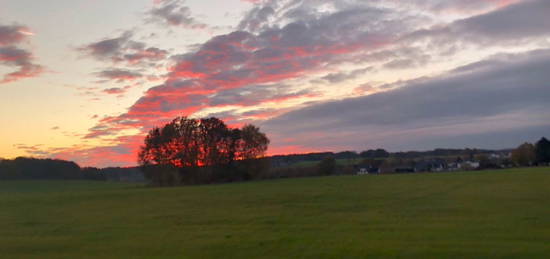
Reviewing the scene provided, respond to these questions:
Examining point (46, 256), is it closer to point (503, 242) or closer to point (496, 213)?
point (503, 242)

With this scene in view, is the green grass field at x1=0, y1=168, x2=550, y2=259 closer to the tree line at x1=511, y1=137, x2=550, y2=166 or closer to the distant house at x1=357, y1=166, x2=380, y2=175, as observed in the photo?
the tree line at x1=511, y1=137, x2=550, y2=166

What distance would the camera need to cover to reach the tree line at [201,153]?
82.4m

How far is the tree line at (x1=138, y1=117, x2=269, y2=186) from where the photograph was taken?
8244cm

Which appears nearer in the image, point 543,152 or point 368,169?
point 543,152

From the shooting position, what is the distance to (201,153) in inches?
3428

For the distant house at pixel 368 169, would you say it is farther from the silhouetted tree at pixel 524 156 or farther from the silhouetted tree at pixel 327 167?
the silhouetted tree at pixel 524 156

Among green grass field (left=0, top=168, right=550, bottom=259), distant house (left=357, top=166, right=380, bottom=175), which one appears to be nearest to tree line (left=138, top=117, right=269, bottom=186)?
distant house (left=357, top=166, right=380, bottom=175)

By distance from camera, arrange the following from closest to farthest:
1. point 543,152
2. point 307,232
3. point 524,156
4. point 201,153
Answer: point 307,232, point 201,153, point 543,152, point 524,156

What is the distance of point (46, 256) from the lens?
Answer: 1608cm

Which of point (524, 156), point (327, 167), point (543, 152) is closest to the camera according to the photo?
point (543, 152)

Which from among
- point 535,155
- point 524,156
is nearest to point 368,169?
point 524,156

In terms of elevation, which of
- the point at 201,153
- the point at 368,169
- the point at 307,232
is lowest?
the point at 307,232

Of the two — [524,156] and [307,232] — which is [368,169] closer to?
[524,156]

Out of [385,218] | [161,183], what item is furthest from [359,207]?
[161,183]
